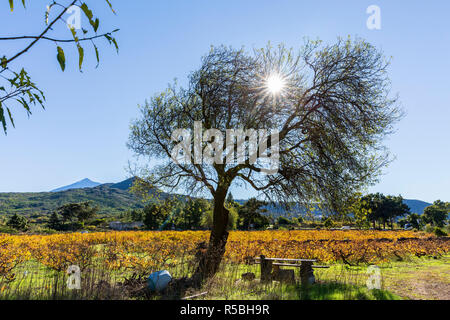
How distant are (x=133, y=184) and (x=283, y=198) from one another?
6.20 meters

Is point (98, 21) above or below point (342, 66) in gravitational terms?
below

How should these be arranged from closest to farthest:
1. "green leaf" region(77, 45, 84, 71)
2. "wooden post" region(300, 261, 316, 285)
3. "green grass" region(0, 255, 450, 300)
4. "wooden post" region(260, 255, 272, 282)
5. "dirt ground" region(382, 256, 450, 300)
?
"green leaf" region(77, 45, 84, 71), "green grass" region(0, 255, 450, 300), "dirt ground" region(382, 256, 450, 300), "wooden post" region(300, 261, 316, 285), "wooden post" region(260, 255, 272, 282)

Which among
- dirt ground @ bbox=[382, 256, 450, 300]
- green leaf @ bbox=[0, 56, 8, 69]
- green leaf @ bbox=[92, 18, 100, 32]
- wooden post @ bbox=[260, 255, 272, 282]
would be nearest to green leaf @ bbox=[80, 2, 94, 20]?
green leaf @ bbox=[92, 18, 100, 32]

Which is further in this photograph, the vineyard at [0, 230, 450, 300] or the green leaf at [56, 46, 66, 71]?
the vineyard at [0, 230, 450, 300]

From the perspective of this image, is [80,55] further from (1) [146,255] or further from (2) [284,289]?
(1) [146,255]

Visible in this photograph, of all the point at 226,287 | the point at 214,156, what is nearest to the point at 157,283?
the point at 226,287

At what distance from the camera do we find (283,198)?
1117 centimetres

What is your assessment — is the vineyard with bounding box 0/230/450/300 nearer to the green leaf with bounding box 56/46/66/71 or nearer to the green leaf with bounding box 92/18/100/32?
the green leaf with bounding box 56/46/66/71

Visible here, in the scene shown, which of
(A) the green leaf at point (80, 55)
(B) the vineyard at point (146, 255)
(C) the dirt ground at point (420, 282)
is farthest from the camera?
(B) the vineyard at point (146, 255)

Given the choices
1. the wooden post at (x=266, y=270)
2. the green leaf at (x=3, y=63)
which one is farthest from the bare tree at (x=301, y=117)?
the green leaf at (x=3, y=63)

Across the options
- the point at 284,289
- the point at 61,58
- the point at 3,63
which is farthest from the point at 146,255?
the point at 61,58

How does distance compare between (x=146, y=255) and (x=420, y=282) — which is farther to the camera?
(x=146, y=255)

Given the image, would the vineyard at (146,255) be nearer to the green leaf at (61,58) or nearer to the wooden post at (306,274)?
the wooden post at (306,274)
